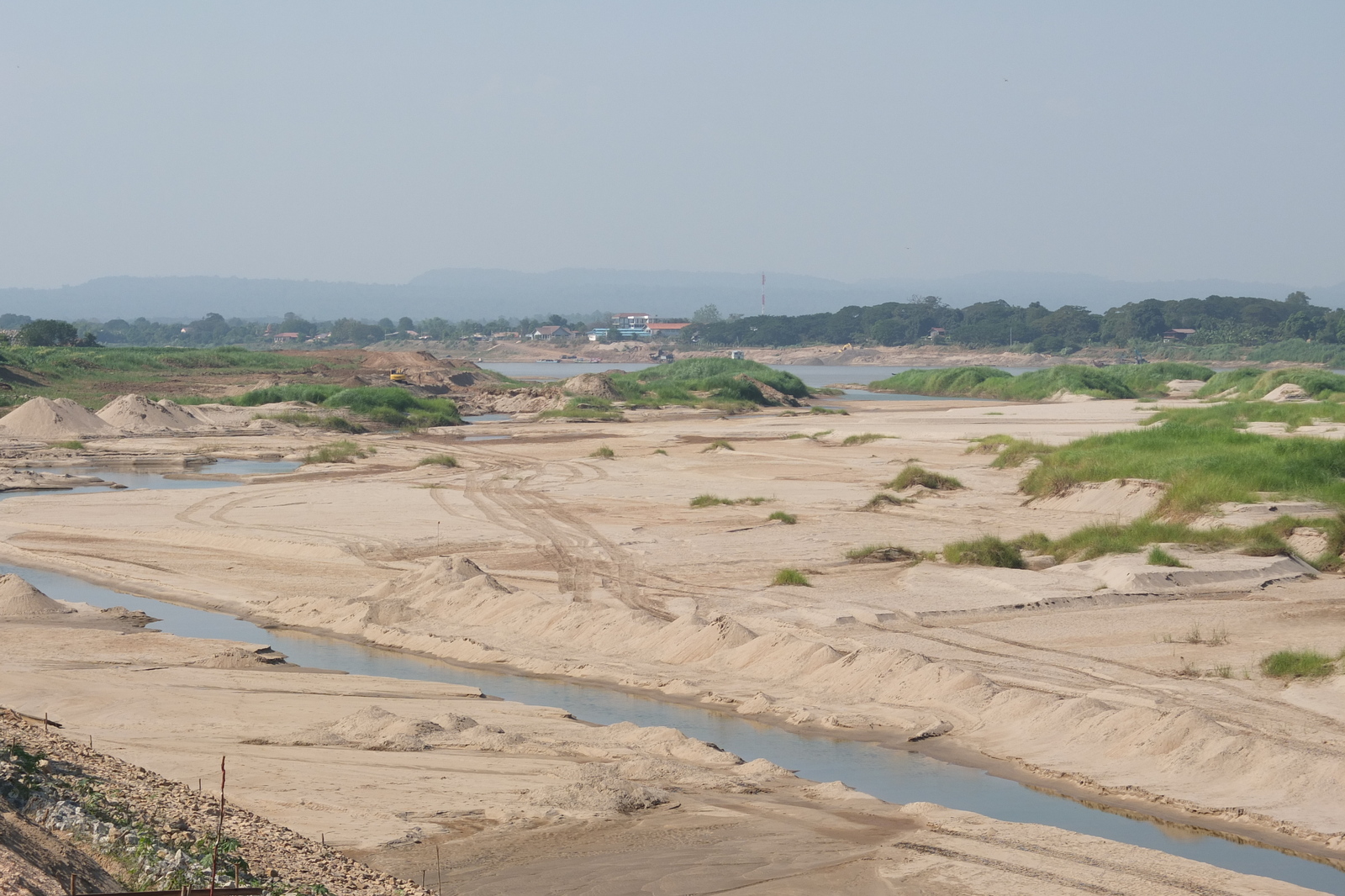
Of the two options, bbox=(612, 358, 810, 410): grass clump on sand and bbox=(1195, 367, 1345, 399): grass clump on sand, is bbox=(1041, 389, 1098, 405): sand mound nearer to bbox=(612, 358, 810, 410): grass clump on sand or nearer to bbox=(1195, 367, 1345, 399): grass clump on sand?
bbox=(1195, 367, 1345, 399): grass clump on sand

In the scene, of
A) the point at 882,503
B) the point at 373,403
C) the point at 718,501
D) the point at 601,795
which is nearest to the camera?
the point at 601,795

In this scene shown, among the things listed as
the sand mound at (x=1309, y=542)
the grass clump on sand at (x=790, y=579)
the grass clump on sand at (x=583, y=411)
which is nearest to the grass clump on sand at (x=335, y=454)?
the grass clump on sand at (x=583, y=411)

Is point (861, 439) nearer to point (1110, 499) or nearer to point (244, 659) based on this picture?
point (1110, 499)

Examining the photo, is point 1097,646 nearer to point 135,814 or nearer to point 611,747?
point 611,747

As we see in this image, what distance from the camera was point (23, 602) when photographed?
18.0 metres

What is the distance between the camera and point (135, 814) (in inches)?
325

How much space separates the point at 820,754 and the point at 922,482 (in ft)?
65.2

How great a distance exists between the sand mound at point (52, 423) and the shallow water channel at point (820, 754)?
35078 mm

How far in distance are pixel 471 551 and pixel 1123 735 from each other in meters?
14.8

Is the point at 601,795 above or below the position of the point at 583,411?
above

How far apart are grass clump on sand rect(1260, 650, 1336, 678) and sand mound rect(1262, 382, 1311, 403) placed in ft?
196

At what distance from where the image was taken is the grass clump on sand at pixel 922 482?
105 feet

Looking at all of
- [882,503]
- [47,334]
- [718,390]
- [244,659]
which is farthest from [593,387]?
[244,659]

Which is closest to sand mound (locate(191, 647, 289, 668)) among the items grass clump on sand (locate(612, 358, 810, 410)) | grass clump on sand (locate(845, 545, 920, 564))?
grass clump on sand (locate(845, 545, 920, 564))
